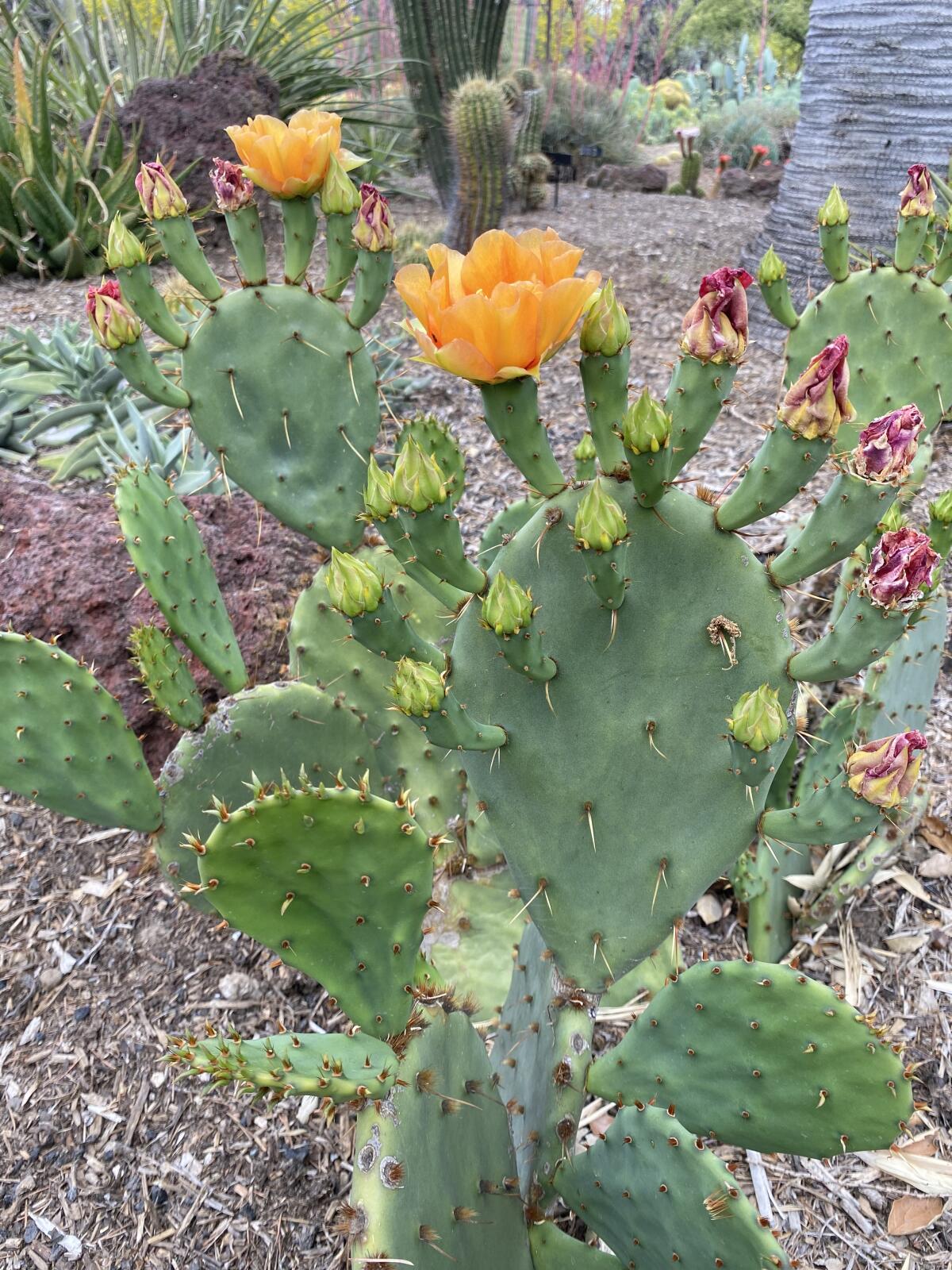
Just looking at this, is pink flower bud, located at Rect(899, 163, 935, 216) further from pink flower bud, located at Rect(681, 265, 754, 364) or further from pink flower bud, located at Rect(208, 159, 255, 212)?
pink flower bud, located at Rect(208, 159, 255, 212)

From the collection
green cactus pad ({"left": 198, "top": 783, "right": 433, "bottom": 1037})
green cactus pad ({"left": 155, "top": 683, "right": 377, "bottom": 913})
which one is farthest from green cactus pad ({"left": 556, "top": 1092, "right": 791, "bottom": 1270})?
green cactus pad ({"left": 155, "top": 683, "right": 377, "bottom": 913})

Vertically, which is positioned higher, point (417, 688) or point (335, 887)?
point (417, 688)

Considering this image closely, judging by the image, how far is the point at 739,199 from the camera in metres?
8.52

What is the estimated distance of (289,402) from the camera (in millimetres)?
1679

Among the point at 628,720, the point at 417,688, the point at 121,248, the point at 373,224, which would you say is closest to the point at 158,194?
the point at 121,248

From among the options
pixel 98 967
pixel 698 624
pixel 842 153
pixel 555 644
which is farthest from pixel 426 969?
pixel 842 153

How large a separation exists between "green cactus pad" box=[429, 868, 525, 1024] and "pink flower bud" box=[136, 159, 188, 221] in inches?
50.0

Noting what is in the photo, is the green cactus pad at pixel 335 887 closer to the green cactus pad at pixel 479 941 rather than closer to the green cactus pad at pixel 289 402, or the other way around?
the green cactus pad at pixel 479 941

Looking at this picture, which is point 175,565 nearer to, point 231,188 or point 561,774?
point 231,188

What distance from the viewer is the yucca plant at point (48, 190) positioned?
478 centimetres

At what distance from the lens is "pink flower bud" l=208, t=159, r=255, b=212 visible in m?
1.50

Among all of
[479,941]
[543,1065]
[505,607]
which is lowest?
[479,941]

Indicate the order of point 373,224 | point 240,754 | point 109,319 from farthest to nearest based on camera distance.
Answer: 1. point 240,754
2. point 373,224
3. point 109,319

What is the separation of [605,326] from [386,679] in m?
1.01
